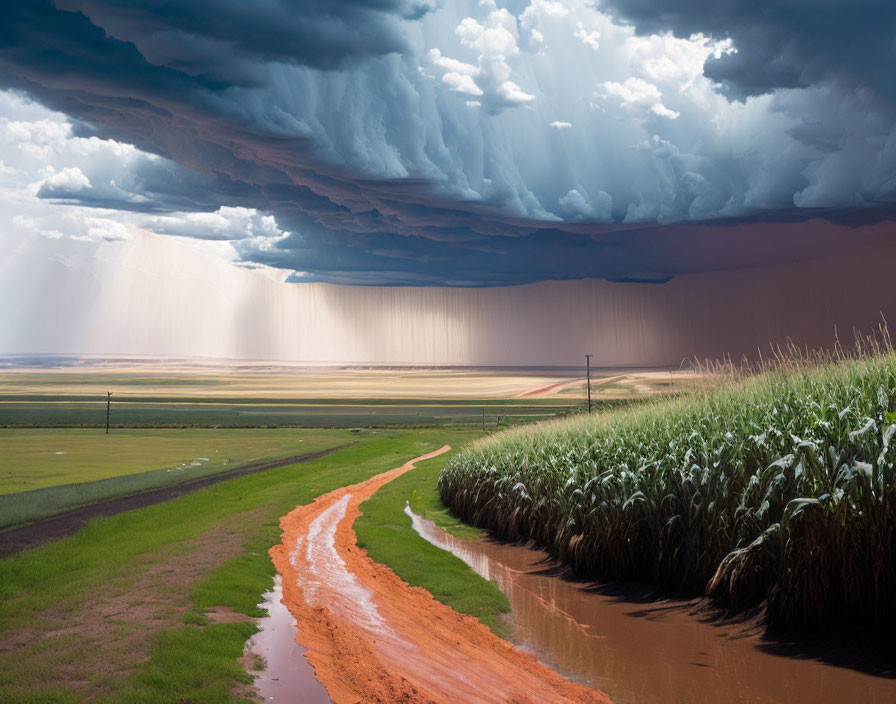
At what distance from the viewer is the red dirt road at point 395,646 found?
1000 centimetres

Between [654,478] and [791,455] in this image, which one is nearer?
[791,455]

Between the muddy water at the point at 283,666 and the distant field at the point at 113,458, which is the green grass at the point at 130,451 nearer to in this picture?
the distant field at the point at 113,458

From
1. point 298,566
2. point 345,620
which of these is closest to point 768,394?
point 345,620

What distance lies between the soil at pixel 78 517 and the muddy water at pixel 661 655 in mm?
14022

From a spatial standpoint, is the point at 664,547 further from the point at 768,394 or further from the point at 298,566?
the point at 298,566

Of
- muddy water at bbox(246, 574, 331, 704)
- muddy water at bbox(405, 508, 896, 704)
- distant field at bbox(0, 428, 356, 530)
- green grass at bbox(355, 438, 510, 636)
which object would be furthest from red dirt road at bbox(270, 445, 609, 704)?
distant field at bbox(0, 428, 356, 530)

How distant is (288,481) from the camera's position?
4350cm

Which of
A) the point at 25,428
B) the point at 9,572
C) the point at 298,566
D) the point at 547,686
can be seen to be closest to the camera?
the point at 547,686

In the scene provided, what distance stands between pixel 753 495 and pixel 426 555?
33.4ft

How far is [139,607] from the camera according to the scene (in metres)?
13.2

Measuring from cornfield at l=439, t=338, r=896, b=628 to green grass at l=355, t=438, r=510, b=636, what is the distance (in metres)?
2.70

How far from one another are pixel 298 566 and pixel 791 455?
12.5 meters

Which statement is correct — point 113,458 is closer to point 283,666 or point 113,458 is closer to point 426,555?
point 426,555

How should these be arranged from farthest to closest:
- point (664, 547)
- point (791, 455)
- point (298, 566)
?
point (298, 566) < point (664, 547) < point (791, 455)
